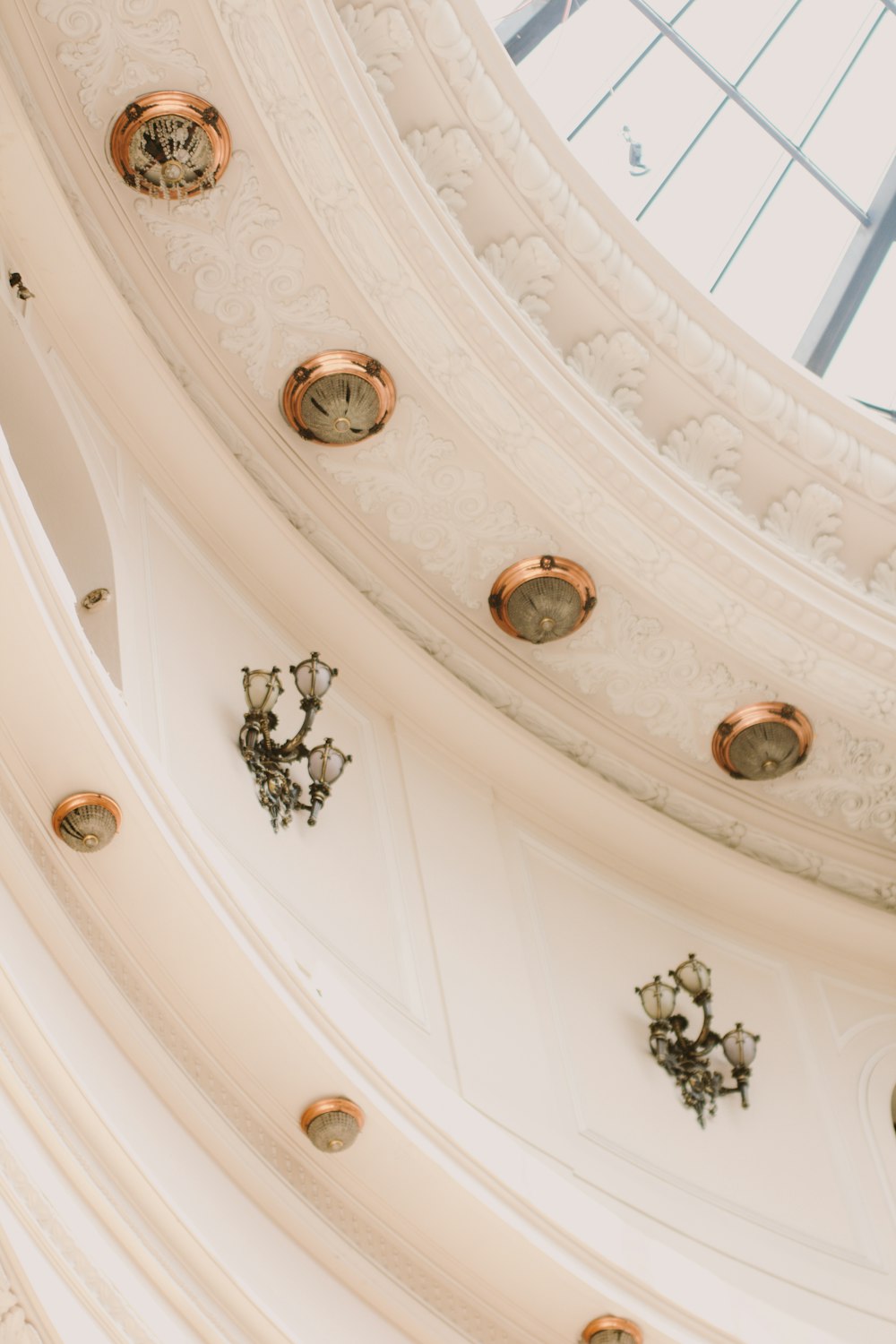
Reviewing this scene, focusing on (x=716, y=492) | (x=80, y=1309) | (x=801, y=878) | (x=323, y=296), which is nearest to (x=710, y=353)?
(x=716, y=492)

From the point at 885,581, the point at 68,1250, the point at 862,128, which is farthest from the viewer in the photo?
the point at 862,128

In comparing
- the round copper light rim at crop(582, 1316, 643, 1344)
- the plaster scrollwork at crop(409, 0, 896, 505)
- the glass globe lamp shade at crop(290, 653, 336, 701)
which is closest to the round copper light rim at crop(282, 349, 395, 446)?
the plaster scrollwork at crop(409, 0, 896, 505)

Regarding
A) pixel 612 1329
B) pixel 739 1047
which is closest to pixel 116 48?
pixel 739 1047

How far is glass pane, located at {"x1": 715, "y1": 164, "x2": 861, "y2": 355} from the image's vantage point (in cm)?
691

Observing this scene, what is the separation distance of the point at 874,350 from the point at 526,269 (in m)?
2.19

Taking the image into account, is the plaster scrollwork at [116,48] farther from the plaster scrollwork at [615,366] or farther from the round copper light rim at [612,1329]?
the round copper light rim at [612,1329]

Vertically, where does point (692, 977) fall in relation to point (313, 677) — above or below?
above

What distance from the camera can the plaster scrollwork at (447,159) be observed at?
18.1ft

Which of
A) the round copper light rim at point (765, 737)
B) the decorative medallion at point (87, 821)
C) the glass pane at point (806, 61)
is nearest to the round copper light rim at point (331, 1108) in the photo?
the decorative medallion at point (87, 821)

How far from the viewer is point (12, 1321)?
8.60ft

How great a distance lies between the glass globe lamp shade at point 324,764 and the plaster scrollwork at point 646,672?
135 centimetres

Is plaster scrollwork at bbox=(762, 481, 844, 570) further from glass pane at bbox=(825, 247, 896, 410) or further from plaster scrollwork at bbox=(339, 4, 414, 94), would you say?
plaster scrollwork at bbox=(339, 4, 414, 94)

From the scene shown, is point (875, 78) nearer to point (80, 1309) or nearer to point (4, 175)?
point (4, 175)

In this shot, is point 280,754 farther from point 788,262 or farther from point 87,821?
point 788,262
